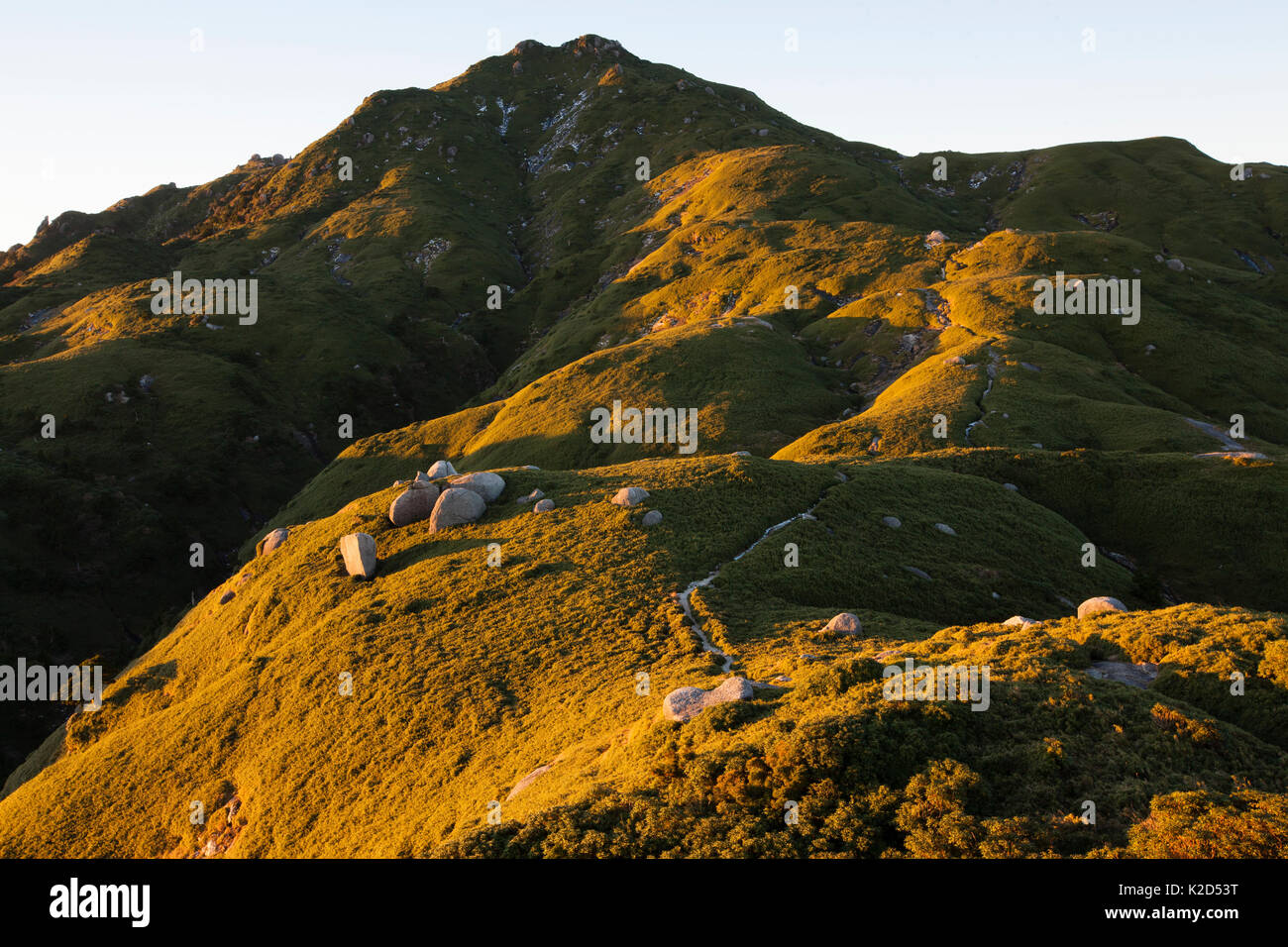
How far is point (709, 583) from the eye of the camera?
36.3 m

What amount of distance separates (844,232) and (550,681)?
129935 mm

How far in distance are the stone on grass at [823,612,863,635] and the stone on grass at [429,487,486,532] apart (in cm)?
2541

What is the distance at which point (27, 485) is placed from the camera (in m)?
91.3

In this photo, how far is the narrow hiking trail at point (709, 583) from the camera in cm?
2989

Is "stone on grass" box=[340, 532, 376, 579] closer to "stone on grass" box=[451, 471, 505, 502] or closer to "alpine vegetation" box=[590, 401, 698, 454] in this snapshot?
"stone on grass" box=[451, 471, 505, 502]

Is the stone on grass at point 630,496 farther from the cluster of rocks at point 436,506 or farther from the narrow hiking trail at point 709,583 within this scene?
the narrow hiking trail at point 709,583

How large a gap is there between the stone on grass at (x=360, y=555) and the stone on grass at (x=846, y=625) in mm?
27808

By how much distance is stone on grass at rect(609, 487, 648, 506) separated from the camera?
4422 cm

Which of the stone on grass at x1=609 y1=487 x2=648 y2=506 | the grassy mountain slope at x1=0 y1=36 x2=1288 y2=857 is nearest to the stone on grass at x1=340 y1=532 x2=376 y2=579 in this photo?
the grassy mountain slope at x1=0 y1=36 x2=1288 y2=857

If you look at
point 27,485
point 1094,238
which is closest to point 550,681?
point 27,485

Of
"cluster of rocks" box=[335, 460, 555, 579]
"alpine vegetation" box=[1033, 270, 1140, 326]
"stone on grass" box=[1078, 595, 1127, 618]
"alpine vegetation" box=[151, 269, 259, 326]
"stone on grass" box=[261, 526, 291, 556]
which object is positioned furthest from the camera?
"alpine vegetation" box=[151, 269, 259, 326]

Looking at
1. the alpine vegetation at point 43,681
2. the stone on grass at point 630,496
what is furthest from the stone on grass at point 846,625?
the alpine vegetation at point 43,681
